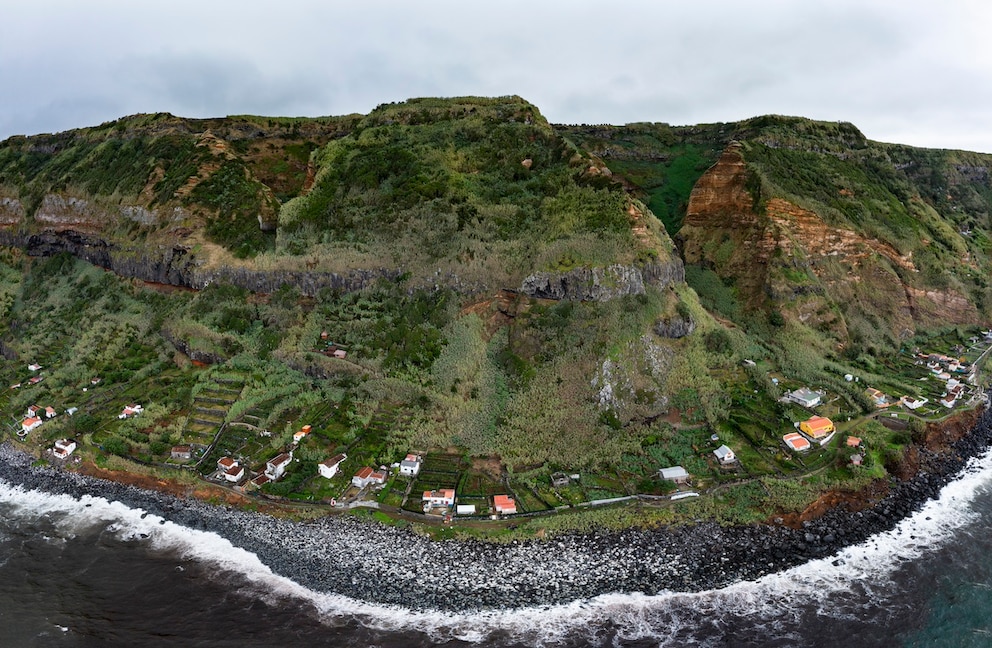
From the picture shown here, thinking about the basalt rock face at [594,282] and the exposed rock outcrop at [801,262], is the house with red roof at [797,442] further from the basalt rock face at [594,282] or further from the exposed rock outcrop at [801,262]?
the exposed rock outcrop at [801,262]

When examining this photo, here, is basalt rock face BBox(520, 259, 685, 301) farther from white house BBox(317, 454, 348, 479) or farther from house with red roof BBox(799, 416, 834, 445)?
white house BBox(317, 454, 348, 479)

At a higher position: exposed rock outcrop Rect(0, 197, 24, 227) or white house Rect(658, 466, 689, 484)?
exposed rock outcrop Rect(0, 197, 24, 227)

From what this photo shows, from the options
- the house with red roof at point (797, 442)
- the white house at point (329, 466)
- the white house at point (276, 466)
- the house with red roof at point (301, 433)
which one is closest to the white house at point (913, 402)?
the house with red roof at point (797, 442)

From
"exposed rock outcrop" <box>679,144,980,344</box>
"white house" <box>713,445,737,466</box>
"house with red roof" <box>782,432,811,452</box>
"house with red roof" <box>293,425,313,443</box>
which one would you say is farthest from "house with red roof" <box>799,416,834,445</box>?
"house with red roof" <box>293,425,313,443</box>

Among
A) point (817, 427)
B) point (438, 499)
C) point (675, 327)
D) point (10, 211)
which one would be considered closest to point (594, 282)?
point (675, 327)

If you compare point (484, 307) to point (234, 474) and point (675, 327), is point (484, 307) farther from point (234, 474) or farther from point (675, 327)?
point (234, 474)

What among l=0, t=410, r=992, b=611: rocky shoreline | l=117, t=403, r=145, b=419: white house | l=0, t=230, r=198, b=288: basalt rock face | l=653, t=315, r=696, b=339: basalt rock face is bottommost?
l=0, t=410, r=992, b=611: rocky shoreline
